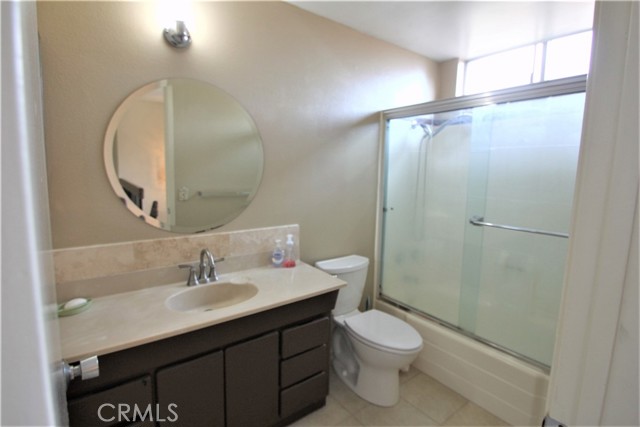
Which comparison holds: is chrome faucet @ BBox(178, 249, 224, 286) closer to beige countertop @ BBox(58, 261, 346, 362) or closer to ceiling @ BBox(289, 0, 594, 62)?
beige countertop @ BBox(58, 261, 346, 362)

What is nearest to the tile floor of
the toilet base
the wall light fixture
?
the toilet base

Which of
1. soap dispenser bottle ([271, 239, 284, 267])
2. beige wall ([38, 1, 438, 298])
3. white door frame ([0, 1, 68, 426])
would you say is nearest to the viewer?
white door frame ([0, 1, 68, 426])

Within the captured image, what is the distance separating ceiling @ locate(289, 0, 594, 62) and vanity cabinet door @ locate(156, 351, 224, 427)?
2082mm

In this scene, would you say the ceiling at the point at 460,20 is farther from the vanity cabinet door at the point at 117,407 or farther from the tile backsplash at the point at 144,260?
the vanity cabinet door at the point at 117,407

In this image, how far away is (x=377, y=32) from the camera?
2.24m

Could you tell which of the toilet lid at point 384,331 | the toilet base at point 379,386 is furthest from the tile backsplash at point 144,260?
the toilet base at point 379,386

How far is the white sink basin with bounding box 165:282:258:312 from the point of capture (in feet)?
5.26

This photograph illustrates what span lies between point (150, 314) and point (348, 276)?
127 centimetres

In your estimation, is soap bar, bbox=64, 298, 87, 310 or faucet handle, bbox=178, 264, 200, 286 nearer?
soap bar, bbox=64, 298, 87, 310

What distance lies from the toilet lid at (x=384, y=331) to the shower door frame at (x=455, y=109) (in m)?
0.48

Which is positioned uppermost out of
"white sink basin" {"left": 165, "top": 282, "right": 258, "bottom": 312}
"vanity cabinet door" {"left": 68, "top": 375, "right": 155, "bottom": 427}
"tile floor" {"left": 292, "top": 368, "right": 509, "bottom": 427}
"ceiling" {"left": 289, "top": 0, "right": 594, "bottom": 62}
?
"ceiling" {"left": 289, "top": 0, "right": 594, "bottom": 62}

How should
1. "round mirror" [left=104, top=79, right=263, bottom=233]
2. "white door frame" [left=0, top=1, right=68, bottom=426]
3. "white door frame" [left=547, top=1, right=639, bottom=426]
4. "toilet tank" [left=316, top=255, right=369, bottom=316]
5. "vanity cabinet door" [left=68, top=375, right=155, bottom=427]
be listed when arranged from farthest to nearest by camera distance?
1. "toilet tank" [left=316, top=255, right=369, bottom=316]
2. "round mirror" [left=104, top=79, right=263, bottom=233]
3. "vanity cabinet door" [left=68, top=375, right=155, bottom=427]
4. "white door frame" [left=547, top=1, right=639, bottom=426]
5. "white door frame" [left=0, top=1, right=68, bottom=426]

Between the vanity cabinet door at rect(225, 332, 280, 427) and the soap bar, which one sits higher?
A: the soap bar

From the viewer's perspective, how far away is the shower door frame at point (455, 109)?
159cm
